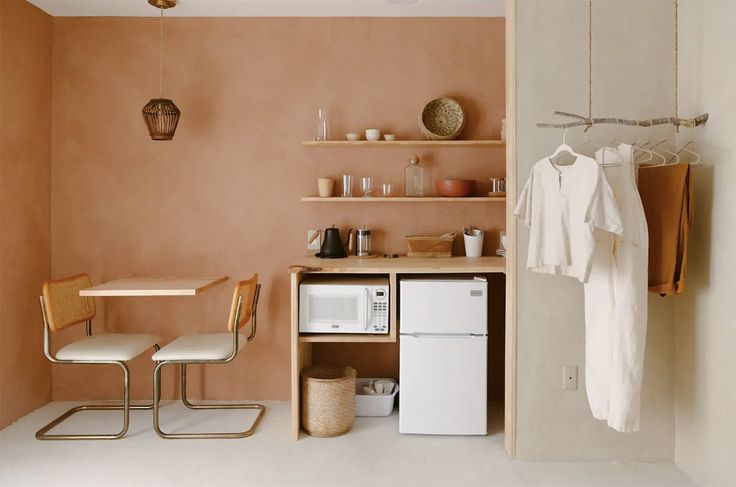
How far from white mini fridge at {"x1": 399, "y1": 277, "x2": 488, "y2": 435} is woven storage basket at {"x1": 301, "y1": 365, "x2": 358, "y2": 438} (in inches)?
13.6

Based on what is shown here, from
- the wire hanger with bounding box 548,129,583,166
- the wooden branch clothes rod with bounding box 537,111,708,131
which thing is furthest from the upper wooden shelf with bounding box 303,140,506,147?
the wooden branch clothes rod with bounding box 537,111,708,131

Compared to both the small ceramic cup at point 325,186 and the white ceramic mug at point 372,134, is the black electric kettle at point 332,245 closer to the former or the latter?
the small ceramic cup at point 325,186

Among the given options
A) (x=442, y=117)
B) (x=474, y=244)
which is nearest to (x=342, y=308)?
(x=474, y=244)

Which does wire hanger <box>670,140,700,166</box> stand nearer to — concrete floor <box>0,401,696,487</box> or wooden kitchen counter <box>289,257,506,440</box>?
wooden kitchen counter <box>289,257,506,440</box>

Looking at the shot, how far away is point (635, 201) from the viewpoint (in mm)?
2375

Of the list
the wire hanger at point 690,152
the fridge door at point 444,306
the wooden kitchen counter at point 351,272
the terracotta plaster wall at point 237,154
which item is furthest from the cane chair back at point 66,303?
the wire hanger at point 690,152

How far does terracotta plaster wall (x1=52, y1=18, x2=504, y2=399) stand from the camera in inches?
144

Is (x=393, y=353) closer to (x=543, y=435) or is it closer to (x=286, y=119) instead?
(x=543, y=435)

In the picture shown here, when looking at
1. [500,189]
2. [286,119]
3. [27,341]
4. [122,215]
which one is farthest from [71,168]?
[500,189]

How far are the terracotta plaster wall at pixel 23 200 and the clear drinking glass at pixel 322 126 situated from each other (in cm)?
168

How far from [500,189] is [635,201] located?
4.16 feet

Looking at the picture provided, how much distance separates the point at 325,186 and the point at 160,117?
1.04 m

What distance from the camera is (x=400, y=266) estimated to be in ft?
10.2

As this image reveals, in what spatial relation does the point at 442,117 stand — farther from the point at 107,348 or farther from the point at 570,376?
the point at 107,348
